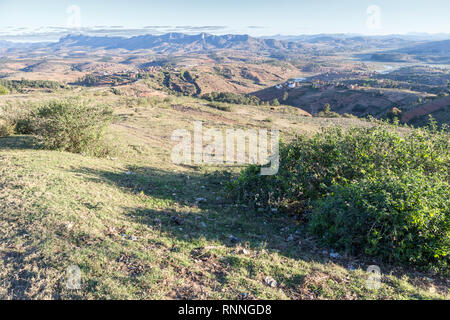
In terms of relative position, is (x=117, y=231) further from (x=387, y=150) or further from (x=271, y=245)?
(x=387, y=150)

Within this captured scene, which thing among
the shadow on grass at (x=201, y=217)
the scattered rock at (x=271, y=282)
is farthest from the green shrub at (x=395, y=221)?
the scattered rock at (x=271, y=282)

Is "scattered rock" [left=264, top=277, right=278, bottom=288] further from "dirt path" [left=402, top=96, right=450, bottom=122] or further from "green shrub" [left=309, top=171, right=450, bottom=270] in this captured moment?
"dirt path" [left=402, top=96, right=450, bottom=122]

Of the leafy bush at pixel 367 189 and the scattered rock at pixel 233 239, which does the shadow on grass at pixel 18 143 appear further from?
the scattered rock at pixel 233 239

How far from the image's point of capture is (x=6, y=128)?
1122 cm

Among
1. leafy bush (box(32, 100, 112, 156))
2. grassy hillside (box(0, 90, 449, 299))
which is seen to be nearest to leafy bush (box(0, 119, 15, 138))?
leafy bush (box(32, 100, 112, 156))

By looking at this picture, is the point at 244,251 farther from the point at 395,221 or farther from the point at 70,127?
the point at 70,127

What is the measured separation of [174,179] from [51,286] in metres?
5.98

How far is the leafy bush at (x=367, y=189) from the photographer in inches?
172

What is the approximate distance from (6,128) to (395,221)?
561 inches

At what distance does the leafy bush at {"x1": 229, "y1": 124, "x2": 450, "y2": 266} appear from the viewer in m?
4.38

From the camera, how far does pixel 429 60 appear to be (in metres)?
185

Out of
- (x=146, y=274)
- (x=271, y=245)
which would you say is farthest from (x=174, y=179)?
(x=146, y=274)

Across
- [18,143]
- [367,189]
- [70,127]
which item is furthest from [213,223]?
[18,143]
